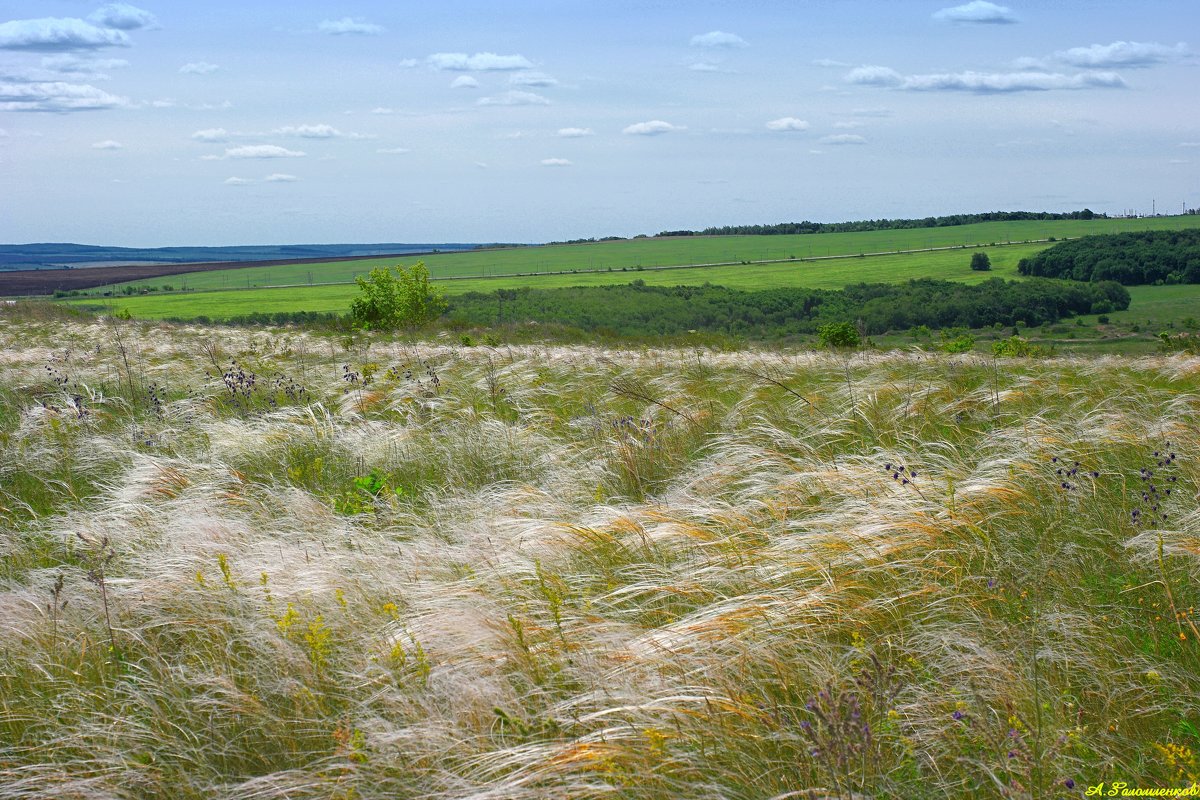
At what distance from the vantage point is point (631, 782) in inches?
87.6

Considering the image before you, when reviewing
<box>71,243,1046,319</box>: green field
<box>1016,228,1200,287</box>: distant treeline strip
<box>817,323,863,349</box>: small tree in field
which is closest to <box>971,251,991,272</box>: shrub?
<box>71,243,1046,319</box>: green field

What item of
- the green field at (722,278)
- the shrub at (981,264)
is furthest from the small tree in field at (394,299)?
the shrub at (981,264)

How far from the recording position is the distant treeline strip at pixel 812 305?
3103 inches

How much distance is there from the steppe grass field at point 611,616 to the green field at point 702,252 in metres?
122

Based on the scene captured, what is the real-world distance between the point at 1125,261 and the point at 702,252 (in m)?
71.4

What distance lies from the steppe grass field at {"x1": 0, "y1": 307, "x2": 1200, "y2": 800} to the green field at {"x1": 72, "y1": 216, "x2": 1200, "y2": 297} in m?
122

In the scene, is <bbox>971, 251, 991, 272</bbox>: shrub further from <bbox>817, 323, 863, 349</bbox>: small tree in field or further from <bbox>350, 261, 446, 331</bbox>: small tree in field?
<bbox>350, 261, 446, 331</bbox>: small tree in field

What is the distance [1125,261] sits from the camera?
4060 inches

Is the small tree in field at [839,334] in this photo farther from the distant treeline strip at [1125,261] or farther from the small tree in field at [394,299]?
the distant treeline strip at [1125,261]

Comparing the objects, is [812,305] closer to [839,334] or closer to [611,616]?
[839,334]

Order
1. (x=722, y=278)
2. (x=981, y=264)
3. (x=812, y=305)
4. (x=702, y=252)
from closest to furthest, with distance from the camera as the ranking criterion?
(x=812, y=305), (x=981, y=264), (x=722, y=278), (x=702, y=252)

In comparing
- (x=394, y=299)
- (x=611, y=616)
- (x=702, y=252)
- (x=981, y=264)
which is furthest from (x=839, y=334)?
(x=702, y=252)

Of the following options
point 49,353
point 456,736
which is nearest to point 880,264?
point 49,353

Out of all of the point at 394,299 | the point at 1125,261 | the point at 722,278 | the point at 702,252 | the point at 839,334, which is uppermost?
the point at 702,252
